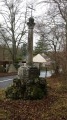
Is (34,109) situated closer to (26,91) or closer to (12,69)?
(26,91)

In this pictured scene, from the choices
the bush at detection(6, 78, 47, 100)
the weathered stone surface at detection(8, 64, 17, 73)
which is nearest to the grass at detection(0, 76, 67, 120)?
A: the bush at detection(6, 78, 47, 100)

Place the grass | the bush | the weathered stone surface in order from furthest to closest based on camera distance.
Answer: the weathered stone surface < the bush < the grass

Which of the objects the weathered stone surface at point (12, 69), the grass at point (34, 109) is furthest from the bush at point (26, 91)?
the weathered stone surface at point (12, 69)

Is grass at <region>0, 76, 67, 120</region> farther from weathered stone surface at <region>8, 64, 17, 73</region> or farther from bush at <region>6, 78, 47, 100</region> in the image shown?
weathered stone surface at <region>8, 64, 17, 73</region>

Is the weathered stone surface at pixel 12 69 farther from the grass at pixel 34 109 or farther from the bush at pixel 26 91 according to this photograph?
the grass at pixel 34 109

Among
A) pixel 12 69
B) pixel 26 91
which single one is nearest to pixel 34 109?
pixel 26 91

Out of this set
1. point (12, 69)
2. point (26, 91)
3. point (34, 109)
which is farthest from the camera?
point (12, 69)

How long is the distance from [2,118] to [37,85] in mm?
4522

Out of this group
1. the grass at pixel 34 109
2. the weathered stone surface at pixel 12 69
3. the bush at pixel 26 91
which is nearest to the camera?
the grass at pixel 34 109

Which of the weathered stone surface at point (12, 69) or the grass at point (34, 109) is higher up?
the grass at point (34, 109)

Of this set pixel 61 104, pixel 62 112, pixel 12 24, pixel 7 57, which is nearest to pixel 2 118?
pixel 62 112

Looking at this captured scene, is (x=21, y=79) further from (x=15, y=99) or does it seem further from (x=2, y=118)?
(x=2, y=118)

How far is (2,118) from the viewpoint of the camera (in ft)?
28.3

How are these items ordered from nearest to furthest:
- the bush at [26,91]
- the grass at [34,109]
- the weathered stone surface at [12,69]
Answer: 1. the grass at [34,109]
2. the bush at [26,91]
3. the weathered stone surface at [12,69]
